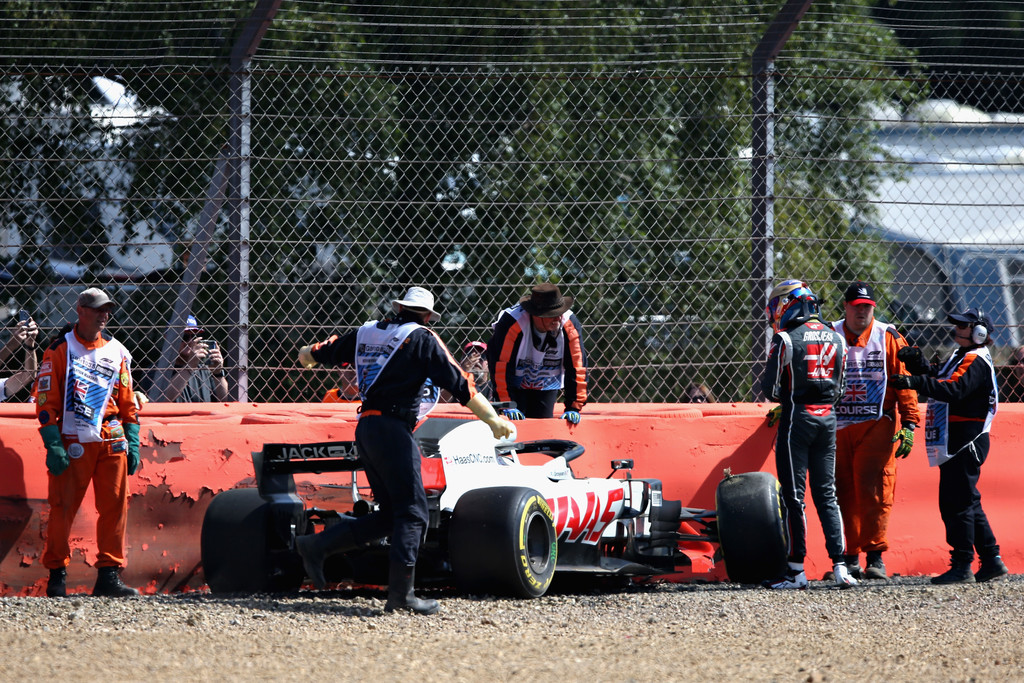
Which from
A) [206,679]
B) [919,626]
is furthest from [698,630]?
[206,679]

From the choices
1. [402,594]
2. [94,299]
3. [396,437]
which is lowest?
[402,594]

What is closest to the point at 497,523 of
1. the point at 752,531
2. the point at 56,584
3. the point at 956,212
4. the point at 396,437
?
the point at 396,437

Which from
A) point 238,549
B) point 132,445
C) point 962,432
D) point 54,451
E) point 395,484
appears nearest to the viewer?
point 395,484

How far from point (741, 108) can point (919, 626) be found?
3954 millimetres

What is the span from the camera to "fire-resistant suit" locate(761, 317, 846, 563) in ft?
21.6

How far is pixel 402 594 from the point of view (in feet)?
17.6

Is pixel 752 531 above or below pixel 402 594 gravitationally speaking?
above

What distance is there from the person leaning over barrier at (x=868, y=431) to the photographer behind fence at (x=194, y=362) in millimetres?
3720

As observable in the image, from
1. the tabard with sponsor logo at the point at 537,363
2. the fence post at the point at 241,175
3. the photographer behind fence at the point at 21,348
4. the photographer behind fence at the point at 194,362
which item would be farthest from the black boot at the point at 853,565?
the photographer behind fence at the point at 21,348

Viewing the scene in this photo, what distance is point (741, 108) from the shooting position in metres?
8.02

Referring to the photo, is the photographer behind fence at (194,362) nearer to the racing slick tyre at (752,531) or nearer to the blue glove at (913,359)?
the racing slick tyre at (752,531)

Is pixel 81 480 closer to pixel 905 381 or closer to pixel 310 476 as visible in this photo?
pixel 310 476

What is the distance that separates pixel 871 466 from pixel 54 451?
4.57 m

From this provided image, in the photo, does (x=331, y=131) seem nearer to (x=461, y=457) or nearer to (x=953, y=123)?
(x=461, y=457)
